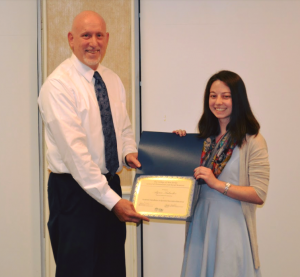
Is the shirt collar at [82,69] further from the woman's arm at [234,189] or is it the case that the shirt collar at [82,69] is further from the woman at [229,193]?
the woman's arm at [234,189]

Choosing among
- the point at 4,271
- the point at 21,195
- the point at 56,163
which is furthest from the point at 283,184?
the point at 4,271

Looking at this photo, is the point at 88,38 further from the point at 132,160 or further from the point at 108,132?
the point at 132,160

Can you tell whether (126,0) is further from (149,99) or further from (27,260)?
(27,260)

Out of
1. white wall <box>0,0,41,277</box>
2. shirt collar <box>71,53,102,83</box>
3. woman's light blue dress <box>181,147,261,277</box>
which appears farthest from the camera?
white wall <box>0,0,41,277</box>

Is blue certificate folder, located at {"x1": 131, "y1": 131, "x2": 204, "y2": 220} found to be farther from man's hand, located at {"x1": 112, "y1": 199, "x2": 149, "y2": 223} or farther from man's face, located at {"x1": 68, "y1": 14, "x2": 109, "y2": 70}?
Answer: man's face, located at {"x1": 68, "y1": 14, "x2": 109, "y2": 70}

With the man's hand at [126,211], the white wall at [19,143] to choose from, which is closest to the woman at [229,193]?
the man's hand at [126,211]

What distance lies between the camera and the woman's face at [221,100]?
2088mm

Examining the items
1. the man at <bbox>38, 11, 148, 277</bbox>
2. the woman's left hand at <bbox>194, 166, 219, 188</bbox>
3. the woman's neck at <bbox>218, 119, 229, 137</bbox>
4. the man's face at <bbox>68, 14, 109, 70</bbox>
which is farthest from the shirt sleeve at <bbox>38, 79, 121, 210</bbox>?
the woman's neck at <bbox>218, 119, 229, 137</bbox>

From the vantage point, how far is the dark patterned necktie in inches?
86.0

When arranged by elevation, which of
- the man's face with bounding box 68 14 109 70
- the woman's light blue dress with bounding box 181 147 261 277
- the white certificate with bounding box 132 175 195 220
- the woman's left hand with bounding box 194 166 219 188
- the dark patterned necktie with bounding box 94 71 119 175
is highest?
the man's face with bounding box 68 14 109 70

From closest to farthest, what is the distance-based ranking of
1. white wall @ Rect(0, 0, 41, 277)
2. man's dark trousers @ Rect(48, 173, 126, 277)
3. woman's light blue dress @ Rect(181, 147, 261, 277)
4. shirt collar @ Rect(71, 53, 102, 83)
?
woman's light blue dress @ Rect(181, 147, 261, 277)
man's dark trousers @ Rect(48, 173, 126, 277)
shirt collar @ Rect(71, 53, 102, 83)
white wall @ Rect(0, 0, 41, 277)

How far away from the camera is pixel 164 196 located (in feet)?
6.77

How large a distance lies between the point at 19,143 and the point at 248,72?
1.90 meters

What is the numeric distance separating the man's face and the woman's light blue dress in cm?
96
